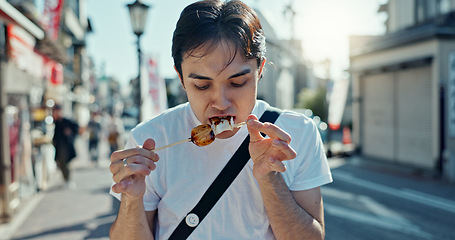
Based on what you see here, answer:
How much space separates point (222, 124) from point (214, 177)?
0.76 feet

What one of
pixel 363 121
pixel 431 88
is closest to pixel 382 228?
pixel 431 88

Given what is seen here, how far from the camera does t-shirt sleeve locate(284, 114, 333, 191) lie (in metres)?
1.72

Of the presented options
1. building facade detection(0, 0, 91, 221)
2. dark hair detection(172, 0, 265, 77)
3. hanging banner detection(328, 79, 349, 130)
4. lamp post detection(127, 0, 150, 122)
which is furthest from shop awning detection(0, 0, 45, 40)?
hanging banner detection(328, 79, 349, 130)

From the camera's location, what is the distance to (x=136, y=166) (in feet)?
4.83

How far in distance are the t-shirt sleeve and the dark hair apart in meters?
0.42

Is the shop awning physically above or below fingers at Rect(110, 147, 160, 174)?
above

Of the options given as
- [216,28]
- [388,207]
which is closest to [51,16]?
[388,207]

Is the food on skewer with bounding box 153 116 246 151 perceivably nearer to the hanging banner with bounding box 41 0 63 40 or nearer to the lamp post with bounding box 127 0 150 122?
the lamp post with bounding box 127 0 150 122

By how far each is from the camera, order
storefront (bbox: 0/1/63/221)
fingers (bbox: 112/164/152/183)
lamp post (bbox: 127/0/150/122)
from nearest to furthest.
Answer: fingers (bbox: 112/164/152/183)
storefront (bbox: 0/1/63/221)
lamp post (bbox: 127/0/150/122)

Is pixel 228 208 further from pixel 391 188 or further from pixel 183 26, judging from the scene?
pixel 391 188

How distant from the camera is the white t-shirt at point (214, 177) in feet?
5.40

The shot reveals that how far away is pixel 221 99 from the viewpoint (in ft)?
5.24

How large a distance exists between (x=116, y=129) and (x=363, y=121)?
10895mm

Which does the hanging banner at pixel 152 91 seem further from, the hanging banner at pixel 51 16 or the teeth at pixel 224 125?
the teeth at pixel 224 125
